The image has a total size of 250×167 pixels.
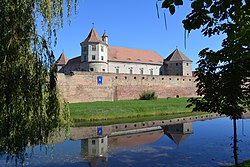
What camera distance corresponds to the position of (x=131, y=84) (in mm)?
33781

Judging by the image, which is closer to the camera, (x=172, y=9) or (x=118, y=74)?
(x=172, y=9)

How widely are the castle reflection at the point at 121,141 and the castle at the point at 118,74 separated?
6.35 meters

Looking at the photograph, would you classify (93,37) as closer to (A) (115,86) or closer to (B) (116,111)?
(A) (115,86)

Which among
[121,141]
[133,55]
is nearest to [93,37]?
[133,55]

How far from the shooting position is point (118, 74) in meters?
32.9

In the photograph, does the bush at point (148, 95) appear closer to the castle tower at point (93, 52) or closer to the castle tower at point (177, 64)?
the castle tower at point (93, 52)

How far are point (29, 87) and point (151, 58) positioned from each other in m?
50.2

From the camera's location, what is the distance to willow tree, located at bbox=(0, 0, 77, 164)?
425 cm

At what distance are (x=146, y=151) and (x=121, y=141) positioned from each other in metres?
2.42

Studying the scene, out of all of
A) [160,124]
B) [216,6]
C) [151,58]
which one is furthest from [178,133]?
[151,58]

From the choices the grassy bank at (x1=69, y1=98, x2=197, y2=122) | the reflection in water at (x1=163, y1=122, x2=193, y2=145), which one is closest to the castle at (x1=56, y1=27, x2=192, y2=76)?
the grassy bank at (x1=69, y1=98, x2=197, y2=122)

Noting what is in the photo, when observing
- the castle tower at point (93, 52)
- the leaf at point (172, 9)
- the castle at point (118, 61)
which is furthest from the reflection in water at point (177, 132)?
the castle at point (118, 61)

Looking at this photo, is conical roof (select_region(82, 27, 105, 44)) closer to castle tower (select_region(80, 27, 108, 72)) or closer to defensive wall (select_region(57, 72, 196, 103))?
castle tower (select_region(80, 27, 108, 72))

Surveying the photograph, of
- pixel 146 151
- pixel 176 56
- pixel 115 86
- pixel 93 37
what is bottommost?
pixel 146 151
